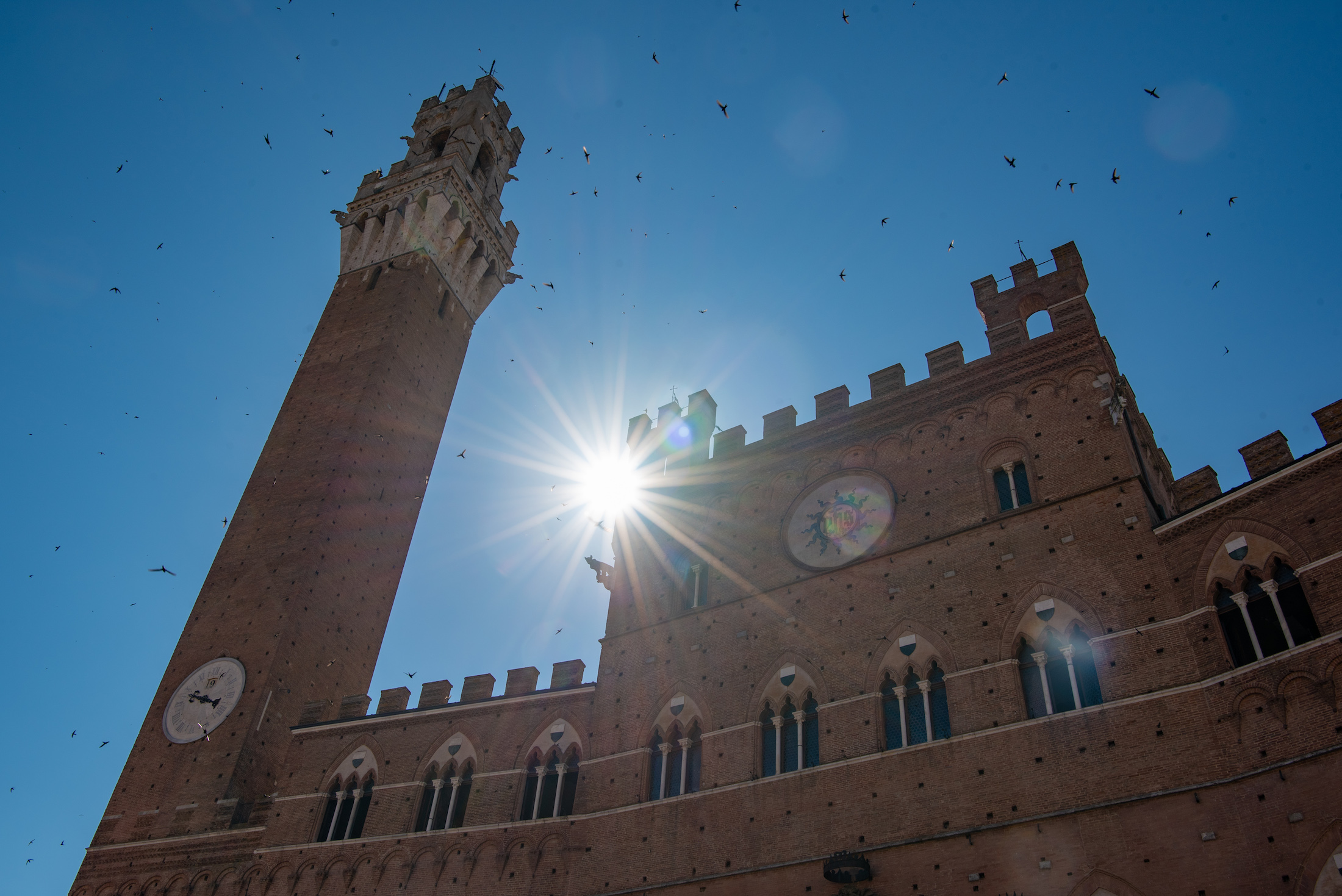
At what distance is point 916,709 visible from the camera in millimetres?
15375

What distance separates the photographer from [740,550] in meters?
19.6

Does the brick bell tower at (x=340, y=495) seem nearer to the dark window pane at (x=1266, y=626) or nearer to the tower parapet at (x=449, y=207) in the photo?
the tower parapet at (x=449, y=207)

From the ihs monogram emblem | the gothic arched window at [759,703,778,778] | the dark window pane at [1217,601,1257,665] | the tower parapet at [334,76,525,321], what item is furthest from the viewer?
the tower parapet at [334,76,525,321]

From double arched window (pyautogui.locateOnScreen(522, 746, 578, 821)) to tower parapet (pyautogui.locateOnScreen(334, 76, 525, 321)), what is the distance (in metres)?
20.4

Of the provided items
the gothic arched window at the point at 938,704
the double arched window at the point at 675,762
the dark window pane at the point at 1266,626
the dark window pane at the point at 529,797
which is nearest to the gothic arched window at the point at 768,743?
the double arched window at the point at 675,762

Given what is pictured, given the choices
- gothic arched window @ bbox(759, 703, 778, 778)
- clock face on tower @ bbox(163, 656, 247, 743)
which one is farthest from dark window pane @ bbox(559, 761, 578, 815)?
clock face on tower @ bbox(163, 656, 247, 743)

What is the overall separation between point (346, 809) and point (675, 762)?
7.66 metres

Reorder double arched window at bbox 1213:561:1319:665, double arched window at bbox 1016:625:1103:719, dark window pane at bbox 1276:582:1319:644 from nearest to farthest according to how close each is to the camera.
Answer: dark window pane at bbox 1276:582:1319:644 < double arched window at bbox 1213:561:1319:665 < double arched window at bbox 1016:625:1103:719

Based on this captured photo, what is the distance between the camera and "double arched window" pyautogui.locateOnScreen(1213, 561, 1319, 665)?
41.2ft

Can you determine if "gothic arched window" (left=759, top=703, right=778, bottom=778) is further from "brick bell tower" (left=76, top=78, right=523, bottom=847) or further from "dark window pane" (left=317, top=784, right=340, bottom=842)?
"brick bell tower" (left=76, top=78, right=523, bottom=847)

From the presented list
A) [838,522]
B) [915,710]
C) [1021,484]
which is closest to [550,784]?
[838,522]

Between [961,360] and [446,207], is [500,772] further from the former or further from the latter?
[446,207]

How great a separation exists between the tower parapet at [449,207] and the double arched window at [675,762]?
21.8 m

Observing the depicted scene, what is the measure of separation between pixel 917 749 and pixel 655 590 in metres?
6.95
